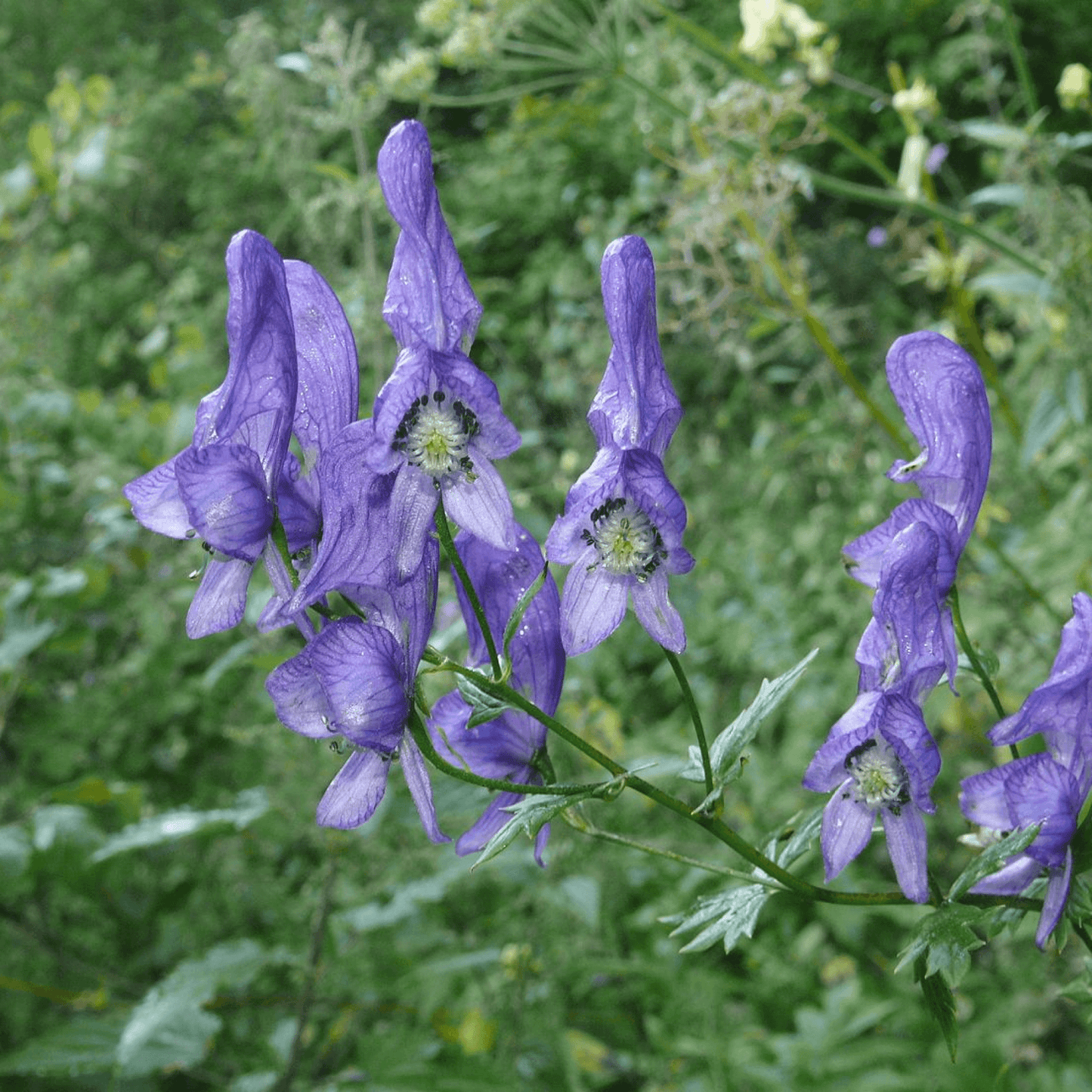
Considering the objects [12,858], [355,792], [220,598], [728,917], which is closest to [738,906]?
[728,917]

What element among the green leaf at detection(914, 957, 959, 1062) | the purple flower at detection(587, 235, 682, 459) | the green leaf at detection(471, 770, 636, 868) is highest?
the purple flower at detection(587, 235, 682, 459)

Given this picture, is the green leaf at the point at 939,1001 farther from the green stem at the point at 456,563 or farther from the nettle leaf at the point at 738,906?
the green stem at the point at 456,563

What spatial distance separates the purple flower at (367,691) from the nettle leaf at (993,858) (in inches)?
10.1

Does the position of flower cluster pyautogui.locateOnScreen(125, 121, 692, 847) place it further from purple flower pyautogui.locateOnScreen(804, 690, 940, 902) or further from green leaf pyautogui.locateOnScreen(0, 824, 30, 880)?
green leaf pyautogui.locateOnScreen(0, 824, 30, 880)

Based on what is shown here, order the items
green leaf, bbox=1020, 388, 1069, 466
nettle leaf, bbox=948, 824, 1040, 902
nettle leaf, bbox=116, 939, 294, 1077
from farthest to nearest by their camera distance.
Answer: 1. green leaf, bbox=1020, 388, 1069, 466
2. nettle leaf, bbox=116, 939, 294, 1077
3. nettle leaf, bbox=948, 824, 1040, 902

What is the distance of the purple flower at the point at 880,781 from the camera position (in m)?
0.58

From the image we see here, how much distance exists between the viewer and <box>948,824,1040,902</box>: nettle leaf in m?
0.55

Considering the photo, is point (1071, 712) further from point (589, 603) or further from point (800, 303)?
point (800, 303)

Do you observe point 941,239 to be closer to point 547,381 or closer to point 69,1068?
point 547,381

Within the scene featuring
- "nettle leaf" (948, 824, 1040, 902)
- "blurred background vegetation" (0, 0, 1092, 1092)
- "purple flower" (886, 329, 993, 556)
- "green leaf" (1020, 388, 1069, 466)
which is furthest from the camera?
"green leaf" (1020, 388, 1069, 466)

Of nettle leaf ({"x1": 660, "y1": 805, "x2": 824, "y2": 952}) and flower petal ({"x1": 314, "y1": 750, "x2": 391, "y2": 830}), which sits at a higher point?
flower petal ({"x1": 314, "y1": 750, "x2": 391, "y2": 830})

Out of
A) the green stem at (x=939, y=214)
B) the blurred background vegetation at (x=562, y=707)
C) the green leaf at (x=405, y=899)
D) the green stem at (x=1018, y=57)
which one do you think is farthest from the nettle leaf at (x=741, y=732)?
the green stem at (x=1018, y=57)

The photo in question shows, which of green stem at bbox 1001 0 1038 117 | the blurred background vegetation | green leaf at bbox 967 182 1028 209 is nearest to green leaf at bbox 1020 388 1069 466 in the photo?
the blurred background vegetation

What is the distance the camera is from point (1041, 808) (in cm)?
58
